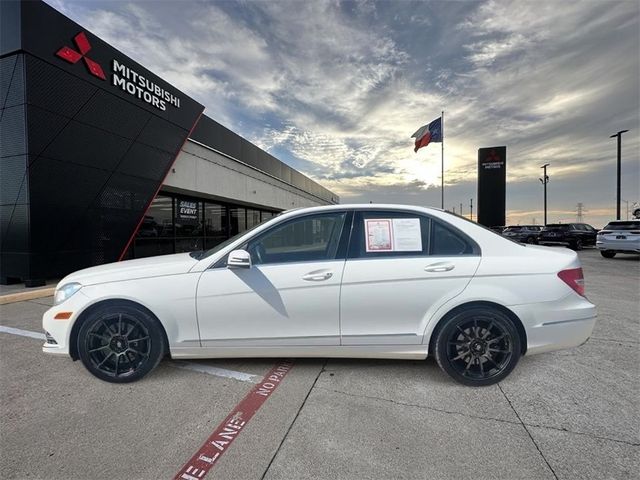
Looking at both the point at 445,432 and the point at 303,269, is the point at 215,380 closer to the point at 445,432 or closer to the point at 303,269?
the point at 303,269

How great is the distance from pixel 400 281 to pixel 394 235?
1.44 ft

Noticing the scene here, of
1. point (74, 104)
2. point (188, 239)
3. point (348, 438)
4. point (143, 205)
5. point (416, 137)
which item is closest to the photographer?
point (348, 438)

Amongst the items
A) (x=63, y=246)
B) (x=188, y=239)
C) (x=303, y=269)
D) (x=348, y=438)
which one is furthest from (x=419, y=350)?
(x=188, y=239)

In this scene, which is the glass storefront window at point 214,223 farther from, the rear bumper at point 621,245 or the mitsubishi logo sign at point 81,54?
the rear bumper at point 621,245

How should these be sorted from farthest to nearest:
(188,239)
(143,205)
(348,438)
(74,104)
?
(188,239)
(143,205)
(74,104)
(348,438)

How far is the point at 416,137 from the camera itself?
20078 millimetres

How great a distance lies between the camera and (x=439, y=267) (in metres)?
2.77

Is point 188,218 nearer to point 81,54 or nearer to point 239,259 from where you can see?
point 81,54


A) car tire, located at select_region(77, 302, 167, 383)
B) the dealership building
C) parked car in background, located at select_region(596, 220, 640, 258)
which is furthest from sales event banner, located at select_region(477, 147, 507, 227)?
car tire, located at select_region(77, 302, 167, 383)

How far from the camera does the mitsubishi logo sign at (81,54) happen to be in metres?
6.91

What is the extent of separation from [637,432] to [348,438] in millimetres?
1992

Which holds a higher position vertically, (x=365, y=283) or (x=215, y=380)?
(x=365, y=283)

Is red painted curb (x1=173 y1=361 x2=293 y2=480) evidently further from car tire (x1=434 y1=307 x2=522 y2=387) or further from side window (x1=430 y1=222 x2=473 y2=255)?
side window (x1=430 y1=222 x2=473 y2=255)

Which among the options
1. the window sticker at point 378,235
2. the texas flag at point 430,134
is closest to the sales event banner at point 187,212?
the window sticker at point 378,235
